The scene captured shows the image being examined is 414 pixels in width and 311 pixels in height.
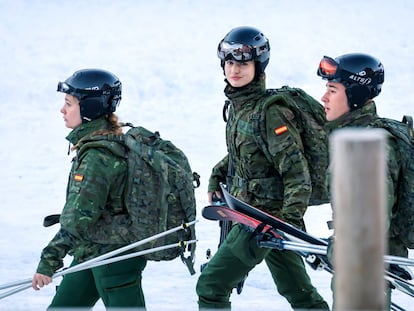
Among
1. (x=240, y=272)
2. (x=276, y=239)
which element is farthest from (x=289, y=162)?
(x=240, y=272)

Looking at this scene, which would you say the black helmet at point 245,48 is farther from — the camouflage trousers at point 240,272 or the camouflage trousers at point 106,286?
the camouflage trousers at point 106,286

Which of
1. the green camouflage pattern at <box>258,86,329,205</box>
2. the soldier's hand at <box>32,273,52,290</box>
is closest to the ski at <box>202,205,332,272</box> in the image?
the green camouflage pattern at <box>258,86,329,205</box>

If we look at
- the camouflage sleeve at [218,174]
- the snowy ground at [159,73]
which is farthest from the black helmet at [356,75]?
the snowy ground at [159,73]

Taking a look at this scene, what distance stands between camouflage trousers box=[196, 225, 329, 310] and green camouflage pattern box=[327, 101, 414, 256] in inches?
32.1

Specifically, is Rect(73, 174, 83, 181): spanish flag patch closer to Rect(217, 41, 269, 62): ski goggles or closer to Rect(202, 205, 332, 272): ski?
Rect(202, 205, 332, 272): ski

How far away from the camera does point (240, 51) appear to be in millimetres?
5707

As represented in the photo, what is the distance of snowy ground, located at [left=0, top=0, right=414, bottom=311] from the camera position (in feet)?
28.5

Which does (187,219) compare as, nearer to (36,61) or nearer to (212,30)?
(36,61)

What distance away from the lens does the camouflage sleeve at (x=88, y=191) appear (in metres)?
5.04


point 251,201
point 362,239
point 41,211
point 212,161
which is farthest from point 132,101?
point 362,239

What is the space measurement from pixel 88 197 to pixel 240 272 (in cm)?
103

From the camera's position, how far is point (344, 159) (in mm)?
1856

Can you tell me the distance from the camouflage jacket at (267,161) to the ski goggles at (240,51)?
167mm

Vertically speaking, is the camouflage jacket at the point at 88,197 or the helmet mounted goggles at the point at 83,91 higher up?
the helmet mounted goggles at the point at 83,91
